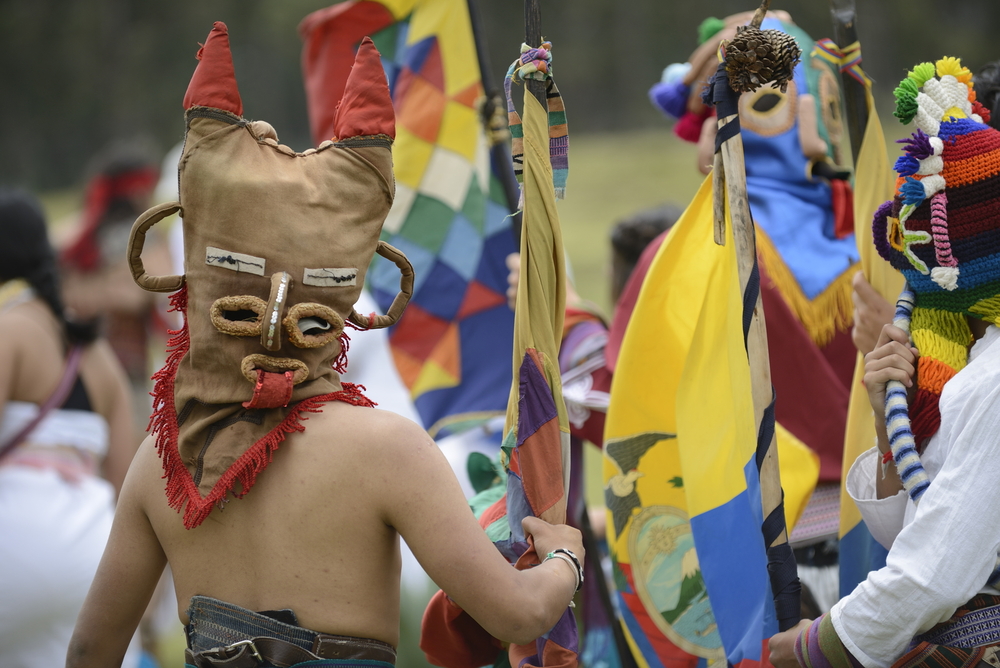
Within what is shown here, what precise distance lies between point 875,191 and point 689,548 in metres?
0.93

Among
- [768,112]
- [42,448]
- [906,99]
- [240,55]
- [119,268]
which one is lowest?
[240,55]

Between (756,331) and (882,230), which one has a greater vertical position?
(882,230)

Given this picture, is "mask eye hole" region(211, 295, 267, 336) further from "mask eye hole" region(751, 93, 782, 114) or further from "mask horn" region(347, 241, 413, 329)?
"mask eye hole" region(751, 93, 782, 114)

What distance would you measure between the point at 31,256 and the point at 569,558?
2.39 metres

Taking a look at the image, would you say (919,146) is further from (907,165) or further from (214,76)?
(214,76)

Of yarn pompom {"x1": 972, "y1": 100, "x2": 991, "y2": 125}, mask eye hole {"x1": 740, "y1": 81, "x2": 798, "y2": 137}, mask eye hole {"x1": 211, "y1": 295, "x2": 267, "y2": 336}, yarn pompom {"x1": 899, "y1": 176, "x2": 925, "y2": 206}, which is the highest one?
yarn pompom {"x1": 972, "y1": 100, "x2": 991, "y2": 125}

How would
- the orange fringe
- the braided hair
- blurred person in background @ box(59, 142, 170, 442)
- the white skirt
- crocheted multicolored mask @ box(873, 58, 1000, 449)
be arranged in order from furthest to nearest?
blurred person in background @ box(59, 142, 170, 442), the braided hair, the white skirt, the orange fringe, crocheted multicolored mask @ box(873, 58, 1000, 449)

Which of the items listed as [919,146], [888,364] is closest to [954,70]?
[919,146]

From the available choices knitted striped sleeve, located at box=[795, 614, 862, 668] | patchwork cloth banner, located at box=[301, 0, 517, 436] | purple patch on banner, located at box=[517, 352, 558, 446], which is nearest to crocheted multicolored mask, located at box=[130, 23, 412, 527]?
purple patch on banner, located at box=[517, 352, 558, 446]

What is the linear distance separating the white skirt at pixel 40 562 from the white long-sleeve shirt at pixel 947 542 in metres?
2.35

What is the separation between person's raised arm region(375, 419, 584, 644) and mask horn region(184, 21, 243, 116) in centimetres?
63

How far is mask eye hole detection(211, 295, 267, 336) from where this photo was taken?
160 centimetres

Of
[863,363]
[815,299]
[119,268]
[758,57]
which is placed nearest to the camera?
[758,57]

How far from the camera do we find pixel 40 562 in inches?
122
